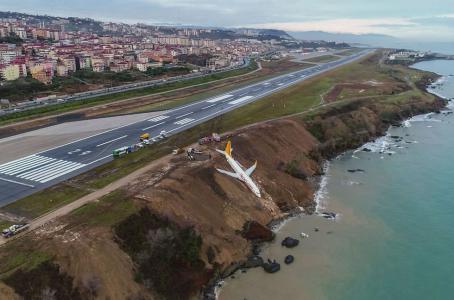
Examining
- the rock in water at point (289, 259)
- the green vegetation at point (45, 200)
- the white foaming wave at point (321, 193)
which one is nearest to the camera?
the green vegetation at point (45, 200)

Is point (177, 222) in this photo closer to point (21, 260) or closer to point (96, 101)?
point (21, 260)

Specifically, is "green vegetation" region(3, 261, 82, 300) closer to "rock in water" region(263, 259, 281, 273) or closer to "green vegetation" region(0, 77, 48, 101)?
"rock in water" region(263, 259, 281, 273)

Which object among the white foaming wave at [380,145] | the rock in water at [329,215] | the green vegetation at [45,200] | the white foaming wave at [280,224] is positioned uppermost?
the green vegetation at [45,200]

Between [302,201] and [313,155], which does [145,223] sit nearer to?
[302,201]

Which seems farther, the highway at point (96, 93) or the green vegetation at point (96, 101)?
the highway at point (96, 93)

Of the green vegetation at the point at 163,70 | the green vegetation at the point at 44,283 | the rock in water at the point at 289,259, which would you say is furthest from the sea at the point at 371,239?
the green vegetation at the point at 163,70

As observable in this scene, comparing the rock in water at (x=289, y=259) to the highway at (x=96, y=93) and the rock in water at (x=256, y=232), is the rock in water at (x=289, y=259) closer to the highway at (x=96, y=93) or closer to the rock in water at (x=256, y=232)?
the rock in water at (x=256, y=232)

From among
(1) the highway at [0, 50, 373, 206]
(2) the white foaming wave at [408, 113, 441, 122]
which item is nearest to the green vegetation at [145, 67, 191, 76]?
(1) the highway at [0, 50, 373, 206]
